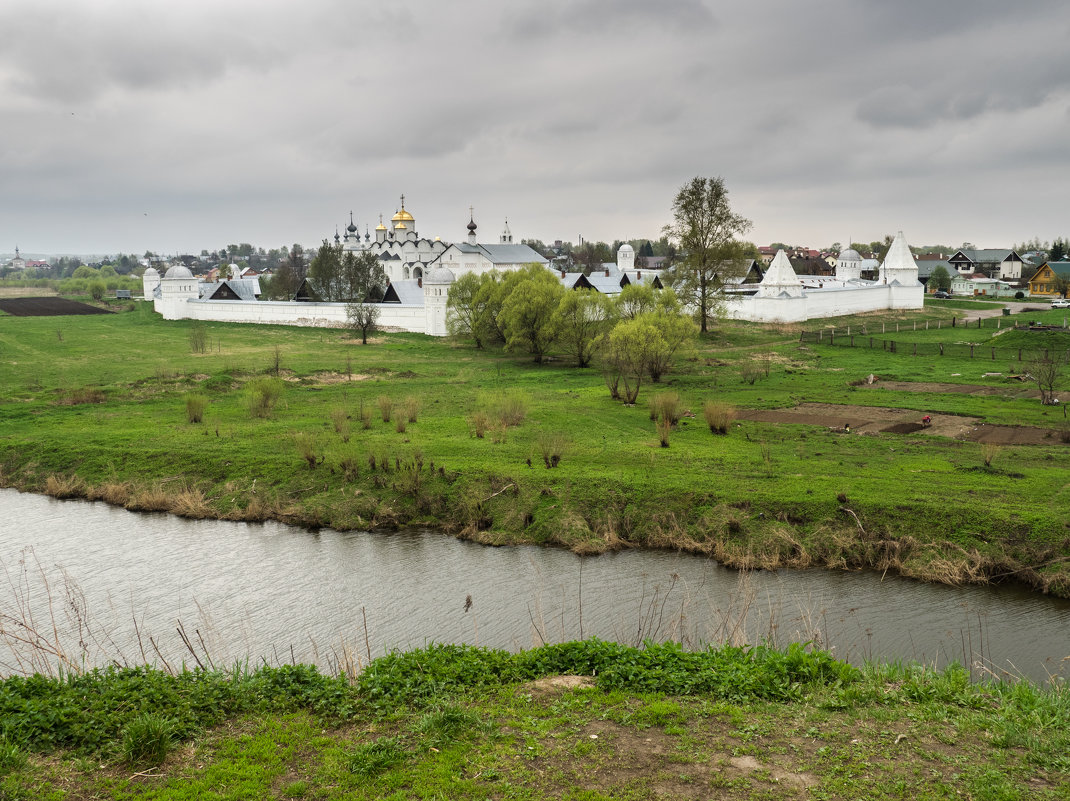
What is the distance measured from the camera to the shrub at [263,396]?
842 inches

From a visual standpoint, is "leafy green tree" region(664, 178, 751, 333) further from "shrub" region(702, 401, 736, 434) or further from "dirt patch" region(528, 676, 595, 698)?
"dirt patch" region(528, 676, 595, 698)

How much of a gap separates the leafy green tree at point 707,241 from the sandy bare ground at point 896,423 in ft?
57.7

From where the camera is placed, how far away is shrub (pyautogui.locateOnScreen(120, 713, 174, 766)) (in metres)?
6.45

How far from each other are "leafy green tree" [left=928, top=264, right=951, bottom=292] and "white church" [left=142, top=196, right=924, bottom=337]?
11891 millimetres

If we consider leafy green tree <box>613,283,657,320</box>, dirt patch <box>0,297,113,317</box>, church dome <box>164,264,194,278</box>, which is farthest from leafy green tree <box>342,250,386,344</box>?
dirt patch <box>0,297,113,317</box>

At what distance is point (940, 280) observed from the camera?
69.8 m

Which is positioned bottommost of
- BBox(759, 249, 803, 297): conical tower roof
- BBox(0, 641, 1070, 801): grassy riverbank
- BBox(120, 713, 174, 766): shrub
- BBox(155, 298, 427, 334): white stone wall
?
BBox(0, 641, 1070, 801): grassy riverbank

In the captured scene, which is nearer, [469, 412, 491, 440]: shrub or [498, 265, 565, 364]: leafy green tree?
[469, 412, 491, 440]: shrub

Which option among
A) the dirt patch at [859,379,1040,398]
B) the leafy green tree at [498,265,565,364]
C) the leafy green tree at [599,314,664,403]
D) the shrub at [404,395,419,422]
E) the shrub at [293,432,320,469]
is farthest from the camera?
the leafy green tree at [498,265,565,364]

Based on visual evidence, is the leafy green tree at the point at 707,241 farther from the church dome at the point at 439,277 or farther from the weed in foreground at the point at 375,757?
the weed in foreground at the point at 375,757

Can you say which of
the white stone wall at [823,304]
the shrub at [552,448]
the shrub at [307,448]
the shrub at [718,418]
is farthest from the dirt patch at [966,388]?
the white stone wall at [823,304]

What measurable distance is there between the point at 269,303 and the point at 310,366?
19461mm

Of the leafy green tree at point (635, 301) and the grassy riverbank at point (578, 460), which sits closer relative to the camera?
the grassy riverbank at point (578, 460)

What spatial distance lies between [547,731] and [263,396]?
16574mm
